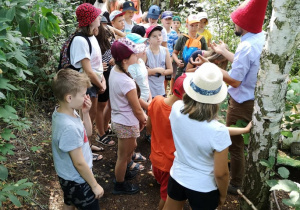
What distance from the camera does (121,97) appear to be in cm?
315

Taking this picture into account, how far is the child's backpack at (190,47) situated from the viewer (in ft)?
16.7

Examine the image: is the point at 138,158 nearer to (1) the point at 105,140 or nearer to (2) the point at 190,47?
(1) the point at 105,140

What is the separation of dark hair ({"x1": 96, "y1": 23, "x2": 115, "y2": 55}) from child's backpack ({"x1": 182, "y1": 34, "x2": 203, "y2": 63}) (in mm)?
1480

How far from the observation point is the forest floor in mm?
3223

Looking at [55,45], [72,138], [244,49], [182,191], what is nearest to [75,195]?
[72,138]

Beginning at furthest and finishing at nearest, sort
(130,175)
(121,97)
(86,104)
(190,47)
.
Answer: (190,47) < (130,175) < (121,97) < (86,104)

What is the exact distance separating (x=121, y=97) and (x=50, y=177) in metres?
1.46

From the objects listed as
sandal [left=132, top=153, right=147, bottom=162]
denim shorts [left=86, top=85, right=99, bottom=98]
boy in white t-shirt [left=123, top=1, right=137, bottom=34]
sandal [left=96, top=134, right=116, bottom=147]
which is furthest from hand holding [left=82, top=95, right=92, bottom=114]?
boy in white t-shirt [left=123, top=1, right=137, bottom=34]

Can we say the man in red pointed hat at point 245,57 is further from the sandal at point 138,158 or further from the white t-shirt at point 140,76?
the sandal at point 138,158

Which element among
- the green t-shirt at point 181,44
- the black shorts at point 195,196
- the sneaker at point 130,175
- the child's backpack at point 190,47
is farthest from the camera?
the green t-shirt at point 181,44

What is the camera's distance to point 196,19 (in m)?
5.23

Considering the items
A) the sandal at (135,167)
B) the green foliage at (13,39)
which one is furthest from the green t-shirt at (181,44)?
the green foliage at (13,39)

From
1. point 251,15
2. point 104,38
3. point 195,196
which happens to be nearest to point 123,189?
point 195,196

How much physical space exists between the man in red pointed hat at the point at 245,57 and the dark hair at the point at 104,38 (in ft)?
5.77
